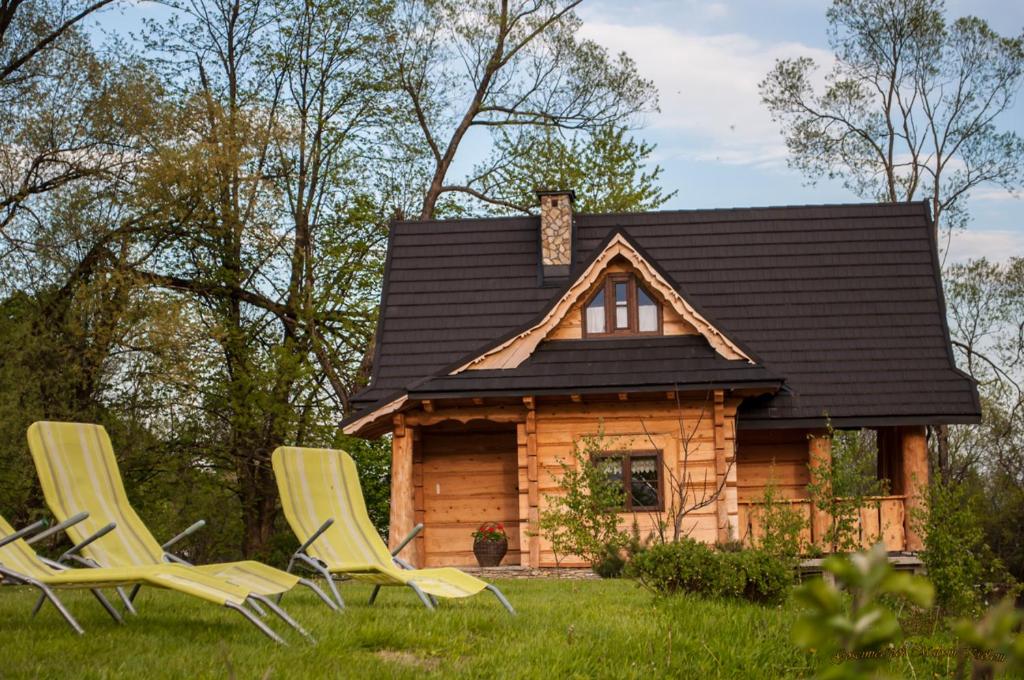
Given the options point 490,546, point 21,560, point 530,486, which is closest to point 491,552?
point 490,546

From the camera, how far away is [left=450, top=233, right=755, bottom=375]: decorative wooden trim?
17.8m

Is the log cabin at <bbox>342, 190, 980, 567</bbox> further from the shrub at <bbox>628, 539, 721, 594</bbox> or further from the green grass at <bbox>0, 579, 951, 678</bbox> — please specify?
the green grass at <bbox>0, 579, 951, 678</bbox>

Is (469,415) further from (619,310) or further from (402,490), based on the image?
(619,310)

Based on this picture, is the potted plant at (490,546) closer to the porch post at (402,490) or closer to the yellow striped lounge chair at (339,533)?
the porch post at (402,490)

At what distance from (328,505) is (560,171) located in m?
21.1

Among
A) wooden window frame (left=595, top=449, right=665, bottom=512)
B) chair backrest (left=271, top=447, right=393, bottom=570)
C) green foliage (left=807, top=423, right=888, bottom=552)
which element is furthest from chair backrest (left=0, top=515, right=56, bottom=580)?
wooden window frame (left=595, top=449, right=665, bottom=512)

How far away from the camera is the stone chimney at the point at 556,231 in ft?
66.8

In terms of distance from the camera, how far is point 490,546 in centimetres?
1802

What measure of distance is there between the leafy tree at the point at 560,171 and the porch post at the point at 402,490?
1262cm

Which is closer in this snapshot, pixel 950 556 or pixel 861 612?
pixel 861 612

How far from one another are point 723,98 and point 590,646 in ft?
65.5

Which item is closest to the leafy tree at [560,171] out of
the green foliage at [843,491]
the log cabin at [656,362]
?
the log cabin at [656,362]

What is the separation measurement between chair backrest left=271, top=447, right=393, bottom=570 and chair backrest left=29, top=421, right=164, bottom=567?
1185 mm

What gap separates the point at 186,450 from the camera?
83.4 ft
